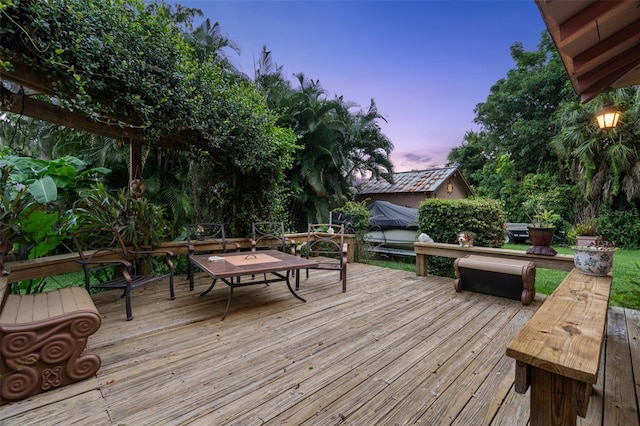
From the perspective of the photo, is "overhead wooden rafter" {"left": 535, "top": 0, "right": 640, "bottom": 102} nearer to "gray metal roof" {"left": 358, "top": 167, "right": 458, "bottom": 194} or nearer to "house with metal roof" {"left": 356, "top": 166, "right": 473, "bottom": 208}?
"house with metal roof" {"left": 356, "top": 166, "right": 473, "bottom": 208}

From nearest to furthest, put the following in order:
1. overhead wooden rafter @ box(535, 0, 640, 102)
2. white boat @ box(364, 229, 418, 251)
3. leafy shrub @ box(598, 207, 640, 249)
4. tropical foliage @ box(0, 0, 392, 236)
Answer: overhead wooden rafter @ box(535, 0, 640, 102), tropical foliage @ box(0, 0, 392, 236), white boat @ box(364, 229, 418, 251), leafy shrub @ box(598, 207, 640, 249)

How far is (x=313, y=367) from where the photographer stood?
6.70 feet

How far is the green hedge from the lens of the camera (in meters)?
4.95

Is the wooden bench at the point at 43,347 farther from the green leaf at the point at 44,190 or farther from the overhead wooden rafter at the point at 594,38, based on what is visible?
the overhead wooden rafter at the point at 594,38

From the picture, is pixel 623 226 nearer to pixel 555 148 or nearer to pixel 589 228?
pixel 555 148

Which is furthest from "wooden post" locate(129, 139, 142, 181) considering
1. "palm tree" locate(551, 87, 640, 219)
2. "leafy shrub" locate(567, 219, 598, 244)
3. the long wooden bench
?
"palm tree" locate(551, 87, 640, 219)

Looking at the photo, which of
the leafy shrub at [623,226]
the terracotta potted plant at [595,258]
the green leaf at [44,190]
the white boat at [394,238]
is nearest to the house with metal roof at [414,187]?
the white boat at [394,238]

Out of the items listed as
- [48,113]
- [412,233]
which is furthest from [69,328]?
[412,233]

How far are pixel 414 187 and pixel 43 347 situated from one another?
1349 centimetres

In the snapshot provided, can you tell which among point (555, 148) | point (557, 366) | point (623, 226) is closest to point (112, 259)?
point (557, 366)

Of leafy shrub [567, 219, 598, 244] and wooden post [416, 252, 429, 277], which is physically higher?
leafy shrub [567, 219, 598, 244]

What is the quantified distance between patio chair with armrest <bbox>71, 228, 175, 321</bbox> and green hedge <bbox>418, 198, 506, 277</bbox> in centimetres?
443

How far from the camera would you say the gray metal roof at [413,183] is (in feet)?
43.4

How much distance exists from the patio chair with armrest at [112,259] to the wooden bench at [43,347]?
37.5 inches
